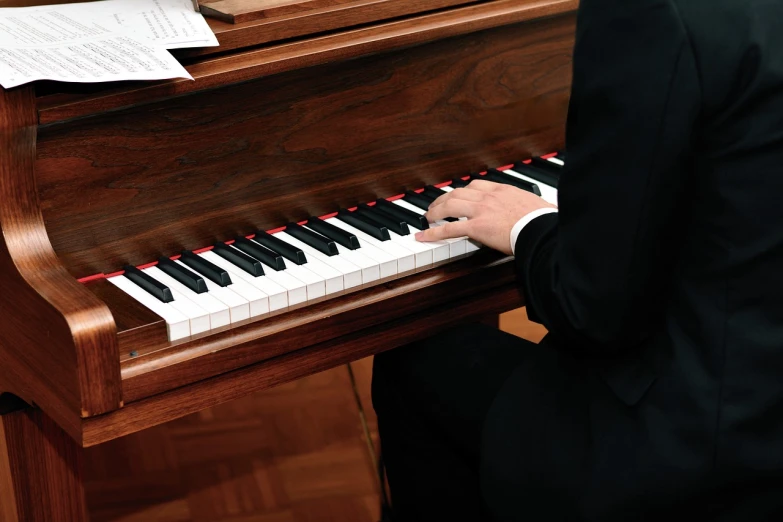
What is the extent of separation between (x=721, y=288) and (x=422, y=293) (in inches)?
23.4

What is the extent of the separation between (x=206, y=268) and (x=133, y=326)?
21 cm

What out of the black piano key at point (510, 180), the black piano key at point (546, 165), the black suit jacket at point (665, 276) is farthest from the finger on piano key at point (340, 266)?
the black piano key at point (546, 165)

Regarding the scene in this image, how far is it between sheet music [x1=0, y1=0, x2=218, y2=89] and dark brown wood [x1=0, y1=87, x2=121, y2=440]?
6 centimetres

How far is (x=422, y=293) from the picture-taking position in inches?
69.6

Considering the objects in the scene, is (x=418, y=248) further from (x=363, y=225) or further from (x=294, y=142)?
(x=294, y=142)

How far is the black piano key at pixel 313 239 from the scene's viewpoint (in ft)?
5.77

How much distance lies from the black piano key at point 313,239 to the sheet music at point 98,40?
1.21ft

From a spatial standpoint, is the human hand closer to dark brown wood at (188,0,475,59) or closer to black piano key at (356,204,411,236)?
black piano key at (356,204,411,236)

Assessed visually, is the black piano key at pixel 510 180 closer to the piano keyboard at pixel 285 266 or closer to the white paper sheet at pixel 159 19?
the piano keyboard at pixel 285 266

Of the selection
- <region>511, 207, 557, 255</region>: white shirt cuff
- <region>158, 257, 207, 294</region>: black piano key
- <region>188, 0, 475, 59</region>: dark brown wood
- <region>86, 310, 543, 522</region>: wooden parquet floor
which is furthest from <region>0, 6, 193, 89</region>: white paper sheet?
<region>86, 310, 543, 522</region>: wooden parquet floor

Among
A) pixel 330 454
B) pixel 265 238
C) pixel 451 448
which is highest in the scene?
pixel 265 238

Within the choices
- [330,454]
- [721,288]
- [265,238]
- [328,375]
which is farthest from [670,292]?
[328,375]

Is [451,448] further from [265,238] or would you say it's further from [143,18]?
[143,18]

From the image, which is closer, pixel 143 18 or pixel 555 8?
pixel 143 18
